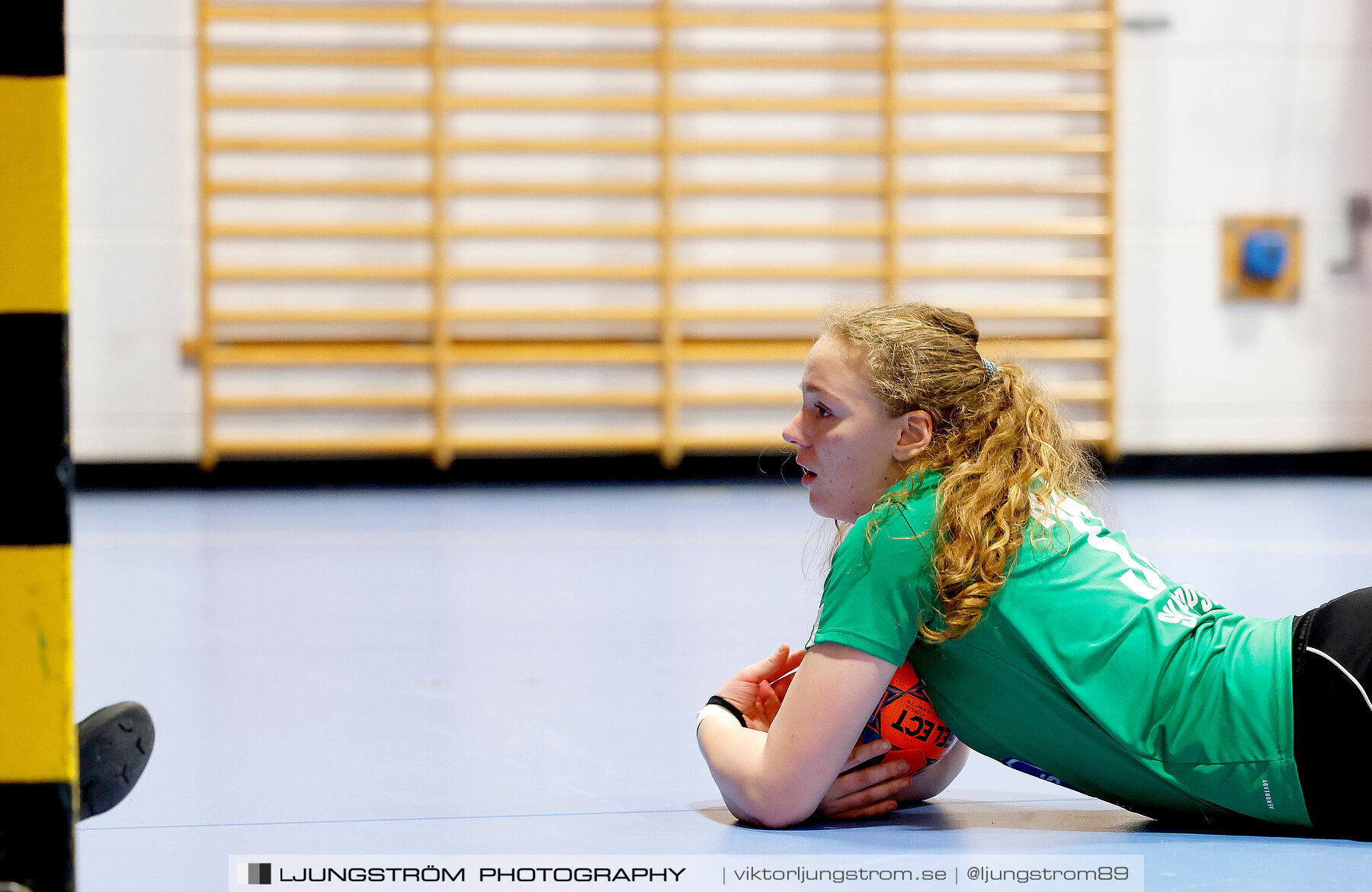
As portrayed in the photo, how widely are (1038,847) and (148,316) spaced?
587 centimetres

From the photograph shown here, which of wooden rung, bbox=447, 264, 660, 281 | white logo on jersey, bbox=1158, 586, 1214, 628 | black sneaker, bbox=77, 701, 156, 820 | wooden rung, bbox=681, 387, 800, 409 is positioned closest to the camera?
black sneaker, bbox=77, 701, 156, 820

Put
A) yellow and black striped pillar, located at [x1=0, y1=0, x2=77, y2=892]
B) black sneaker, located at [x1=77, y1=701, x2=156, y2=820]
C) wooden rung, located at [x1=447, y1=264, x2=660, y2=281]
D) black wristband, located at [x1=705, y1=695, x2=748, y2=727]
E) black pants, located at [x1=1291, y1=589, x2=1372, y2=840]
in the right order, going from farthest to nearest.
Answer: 1. wooden rung, located at [x1=447, y1=264, x2=660, y2=281]
2. black wristband, located at [x1=705, y1=695, x2=748, y2=727]
3. black pants, located at [x1=1291, y1=589, x2=1372, y2=840]
4. black sneaker, located at [x1=77, y1=701, x2=156, y2=820]
5. yellow and black striped pillar, located at [x1=0, y1=0, x2=77, y2=892]

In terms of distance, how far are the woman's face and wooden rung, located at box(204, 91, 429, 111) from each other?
534 cm

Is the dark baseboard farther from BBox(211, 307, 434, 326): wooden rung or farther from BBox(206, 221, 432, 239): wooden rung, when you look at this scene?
BBox(206, 221, 432, 239): wooden rung

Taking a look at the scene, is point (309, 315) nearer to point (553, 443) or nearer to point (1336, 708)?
point (553, 443)

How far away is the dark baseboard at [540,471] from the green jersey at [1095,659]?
16.1ft

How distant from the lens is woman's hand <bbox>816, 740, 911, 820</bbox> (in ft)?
5.44

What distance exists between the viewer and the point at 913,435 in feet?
5.34

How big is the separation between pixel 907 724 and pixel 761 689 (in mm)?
190

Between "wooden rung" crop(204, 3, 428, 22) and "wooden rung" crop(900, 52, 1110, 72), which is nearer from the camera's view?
"wooden rung" crop(204, 3, 428, 22)

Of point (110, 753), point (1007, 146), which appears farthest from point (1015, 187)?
point (110, 753)

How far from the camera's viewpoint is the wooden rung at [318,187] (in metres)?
6.50

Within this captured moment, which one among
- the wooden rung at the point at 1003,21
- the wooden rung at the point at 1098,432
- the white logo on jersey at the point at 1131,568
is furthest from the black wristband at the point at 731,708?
Result: the wooden rung at the point at 1003,21

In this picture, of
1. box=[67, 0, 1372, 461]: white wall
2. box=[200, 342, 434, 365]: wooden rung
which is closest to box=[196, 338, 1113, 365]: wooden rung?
box=[200, 342, 434, 365]: wooden rung
